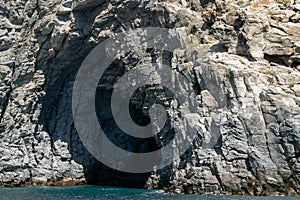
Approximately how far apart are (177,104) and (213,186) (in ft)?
36.5

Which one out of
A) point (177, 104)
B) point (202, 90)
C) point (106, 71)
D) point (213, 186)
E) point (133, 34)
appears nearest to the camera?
point (213, 186)

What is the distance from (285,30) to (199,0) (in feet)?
36.4

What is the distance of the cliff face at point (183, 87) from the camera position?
149 feet

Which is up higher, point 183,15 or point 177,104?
point 183,15

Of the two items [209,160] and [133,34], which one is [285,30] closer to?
[209,160]

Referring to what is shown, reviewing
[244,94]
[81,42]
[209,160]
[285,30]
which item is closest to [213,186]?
[209,160]

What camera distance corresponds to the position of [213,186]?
153 ft

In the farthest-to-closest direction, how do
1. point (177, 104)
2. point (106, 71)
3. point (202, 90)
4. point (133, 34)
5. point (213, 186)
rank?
point (106, 71) → point (133, 34) → point (177, 104) → point (202, 90) → point (213, 186)

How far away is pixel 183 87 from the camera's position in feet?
177

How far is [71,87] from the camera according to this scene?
2687 inches

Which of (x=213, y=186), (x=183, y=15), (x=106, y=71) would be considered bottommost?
(x=213, y=186)

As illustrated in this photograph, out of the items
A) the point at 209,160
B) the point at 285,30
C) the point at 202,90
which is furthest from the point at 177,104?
the point at 285,30

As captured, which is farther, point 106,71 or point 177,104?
point 106,71

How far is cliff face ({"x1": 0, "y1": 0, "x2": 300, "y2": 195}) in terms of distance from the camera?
149 feet
